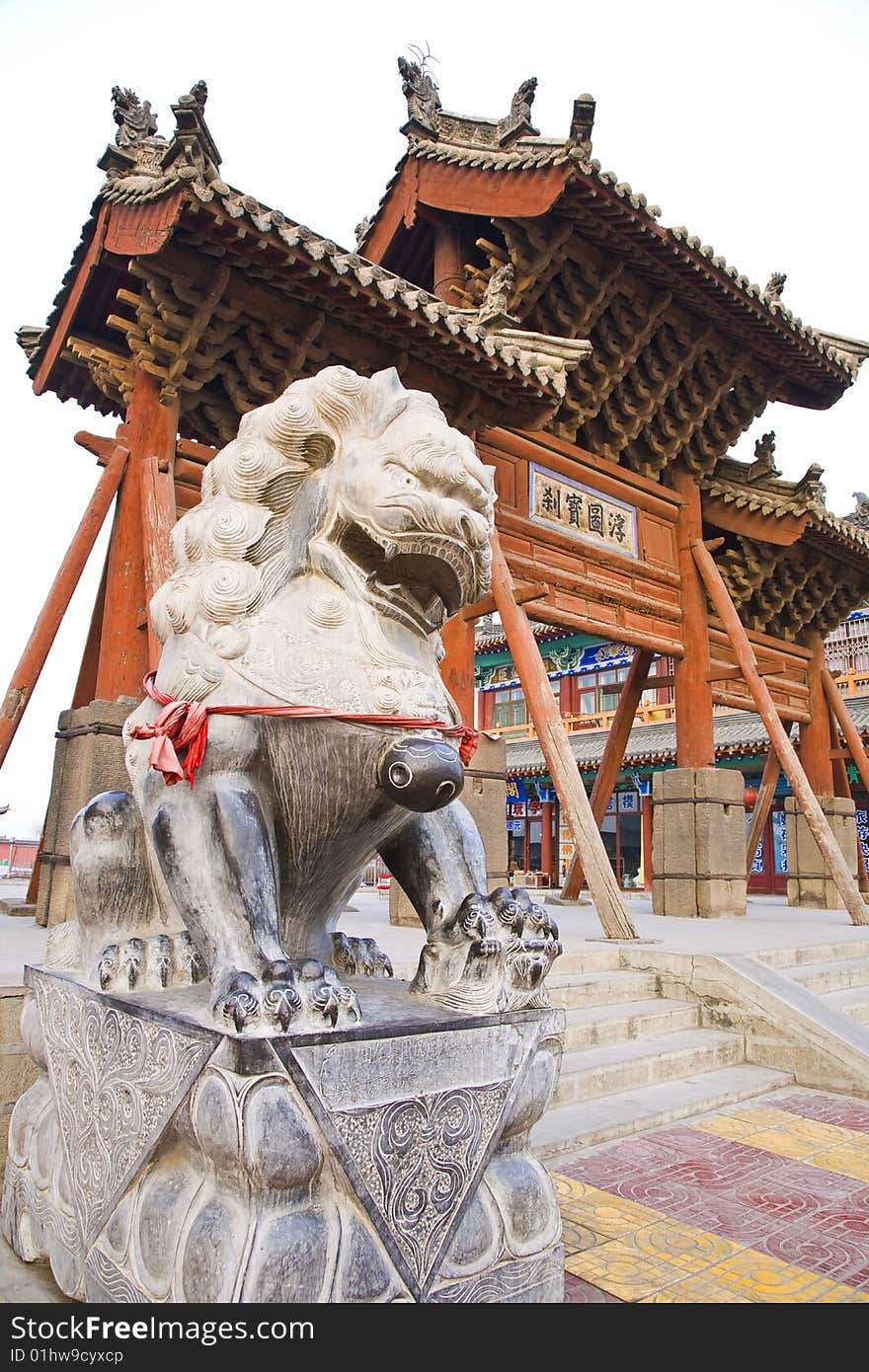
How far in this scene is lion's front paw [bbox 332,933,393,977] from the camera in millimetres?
2025

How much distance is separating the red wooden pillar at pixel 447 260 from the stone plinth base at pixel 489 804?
149 inches

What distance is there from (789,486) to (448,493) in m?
7.86

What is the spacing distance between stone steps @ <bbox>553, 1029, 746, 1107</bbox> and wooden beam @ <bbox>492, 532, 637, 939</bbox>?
1.04 meters

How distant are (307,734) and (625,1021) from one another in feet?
9.47

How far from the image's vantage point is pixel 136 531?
4.94 meters

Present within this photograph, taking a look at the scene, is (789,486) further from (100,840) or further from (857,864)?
(100,840)

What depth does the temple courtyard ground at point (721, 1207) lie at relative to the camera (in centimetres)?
196

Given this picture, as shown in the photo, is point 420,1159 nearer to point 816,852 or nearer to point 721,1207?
point 721,1207

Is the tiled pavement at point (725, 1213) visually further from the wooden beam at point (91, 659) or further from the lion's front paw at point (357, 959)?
the wooden beam at point (91, 659)

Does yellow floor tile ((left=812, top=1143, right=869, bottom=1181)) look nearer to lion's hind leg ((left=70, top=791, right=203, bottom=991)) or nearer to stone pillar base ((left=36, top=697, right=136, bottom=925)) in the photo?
lion's hind leg ((left=70, top=791, right=203, bottom=991))

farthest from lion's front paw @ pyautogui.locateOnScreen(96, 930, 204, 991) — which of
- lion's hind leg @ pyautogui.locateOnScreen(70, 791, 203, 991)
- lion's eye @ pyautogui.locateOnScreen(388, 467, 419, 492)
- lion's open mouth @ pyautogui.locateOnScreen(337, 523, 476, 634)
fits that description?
lion's eye @ pyautogui.locateOnScreen(388, 467, 419, 492)

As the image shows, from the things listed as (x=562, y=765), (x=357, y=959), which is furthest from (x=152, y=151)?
(x=357, y=959)

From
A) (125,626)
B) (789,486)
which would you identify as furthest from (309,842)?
(789,486)

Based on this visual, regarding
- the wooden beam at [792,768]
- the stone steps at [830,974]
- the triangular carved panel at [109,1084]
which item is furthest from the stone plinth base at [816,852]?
the triangular carved panel at [109,1084]
